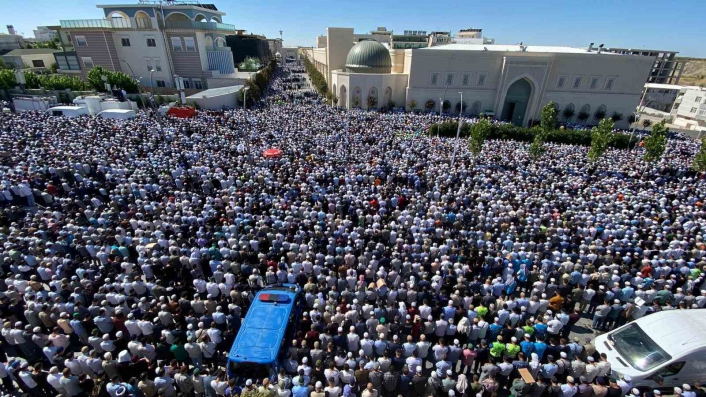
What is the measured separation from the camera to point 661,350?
6914mm

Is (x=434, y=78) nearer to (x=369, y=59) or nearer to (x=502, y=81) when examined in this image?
(x=502, y=81)

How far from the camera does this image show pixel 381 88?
129 ft

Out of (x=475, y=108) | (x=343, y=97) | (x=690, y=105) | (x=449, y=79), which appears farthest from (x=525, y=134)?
(x=690, y=105)

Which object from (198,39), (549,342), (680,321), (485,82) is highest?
(198,39)

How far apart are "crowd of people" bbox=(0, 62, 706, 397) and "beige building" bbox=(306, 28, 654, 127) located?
2137cm

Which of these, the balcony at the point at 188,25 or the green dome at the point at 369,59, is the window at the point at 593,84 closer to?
the green dome at the point at 369,59

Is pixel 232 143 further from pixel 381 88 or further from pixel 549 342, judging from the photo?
pixel 381 88

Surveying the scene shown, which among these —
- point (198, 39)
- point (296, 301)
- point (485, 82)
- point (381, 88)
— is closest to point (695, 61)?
point (485, 82)

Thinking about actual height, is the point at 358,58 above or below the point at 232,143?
above

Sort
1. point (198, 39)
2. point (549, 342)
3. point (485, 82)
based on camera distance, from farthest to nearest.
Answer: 1. point (198, 39)
2. point (485, 82)
3. point (549, 342)

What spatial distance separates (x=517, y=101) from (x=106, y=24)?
51.2 meters

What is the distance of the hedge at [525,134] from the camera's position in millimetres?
28031

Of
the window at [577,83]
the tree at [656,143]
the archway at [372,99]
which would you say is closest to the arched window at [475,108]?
the window at [577,83]

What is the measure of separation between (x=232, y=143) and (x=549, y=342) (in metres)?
19.9
